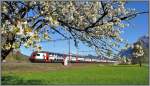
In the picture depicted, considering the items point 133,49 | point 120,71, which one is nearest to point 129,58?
point 133,49

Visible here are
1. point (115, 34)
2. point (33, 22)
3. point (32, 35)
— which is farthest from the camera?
point (115, 34)

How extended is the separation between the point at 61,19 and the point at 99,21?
0.96m

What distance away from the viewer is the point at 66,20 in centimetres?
1025

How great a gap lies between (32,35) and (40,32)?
1.01 meters

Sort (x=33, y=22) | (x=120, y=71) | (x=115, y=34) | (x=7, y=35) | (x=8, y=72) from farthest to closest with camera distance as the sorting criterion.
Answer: (x=120, y=71) < (x=8, y=72) < (x=115, y=34) < (x=33, y=22) < (x=7, y=35)

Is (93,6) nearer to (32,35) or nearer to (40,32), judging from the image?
(40,32)

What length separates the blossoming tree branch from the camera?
29.5 feet

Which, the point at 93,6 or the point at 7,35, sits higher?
the point at 93,6

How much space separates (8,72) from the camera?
23547mm

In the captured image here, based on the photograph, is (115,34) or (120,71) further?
(120,71)

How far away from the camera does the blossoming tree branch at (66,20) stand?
29.5ft

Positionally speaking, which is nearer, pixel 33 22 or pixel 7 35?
pixel 7 35

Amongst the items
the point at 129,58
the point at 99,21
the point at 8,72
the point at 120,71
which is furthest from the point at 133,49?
the point at 120,71

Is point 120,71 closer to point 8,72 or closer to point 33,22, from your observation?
point 8,72
